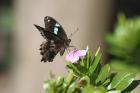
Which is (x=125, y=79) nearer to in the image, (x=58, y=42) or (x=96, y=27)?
(x=58, y=42)

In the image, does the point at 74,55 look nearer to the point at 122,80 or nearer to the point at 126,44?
the point at 122,80

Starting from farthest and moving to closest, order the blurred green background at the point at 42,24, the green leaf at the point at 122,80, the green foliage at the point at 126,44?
the blurred green background at the point at 42,24 < the green foliage at the point at 126,44 < the green leaf at the point at 122,80

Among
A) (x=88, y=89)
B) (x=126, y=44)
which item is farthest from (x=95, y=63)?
(x=126, y=44)

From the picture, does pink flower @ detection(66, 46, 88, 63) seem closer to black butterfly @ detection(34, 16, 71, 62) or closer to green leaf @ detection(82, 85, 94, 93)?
black butterfly @ detection(34, 16, 71, 62)

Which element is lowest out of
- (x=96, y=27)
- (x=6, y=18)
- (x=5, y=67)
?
(x=5, y=67)

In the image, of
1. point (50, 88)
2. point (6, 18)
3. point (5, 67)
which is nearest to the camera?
A: point (50, 88)

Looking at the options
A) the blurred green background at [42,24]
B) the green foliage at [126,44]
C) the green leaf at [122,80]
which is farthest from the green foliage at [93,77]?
the blurred green background at [42,24]

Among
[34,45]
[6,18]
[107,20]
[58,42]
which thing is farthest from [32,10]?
Answer: [6,18]

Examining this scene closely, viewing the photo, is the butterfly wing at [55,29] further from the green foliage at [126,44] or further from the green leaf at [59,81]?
the green foliage at [126,44]
